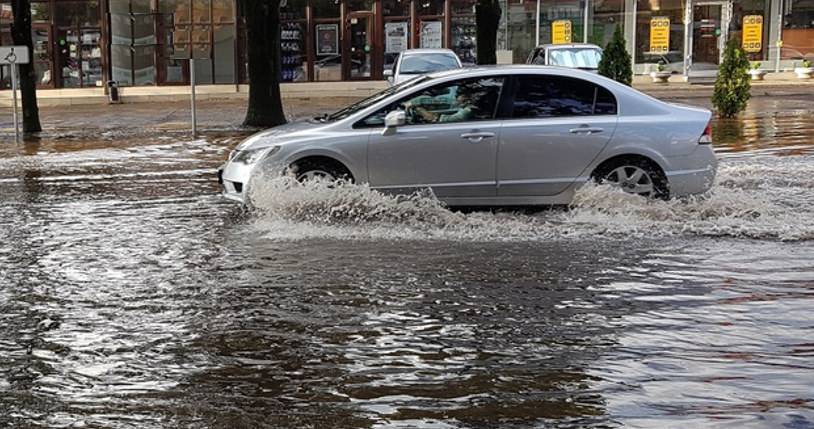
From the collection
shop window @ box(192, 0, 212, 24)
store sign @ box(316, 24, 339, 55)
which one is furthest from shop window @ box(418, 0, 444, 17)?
shop window @ box(192, 0, 212, 24)

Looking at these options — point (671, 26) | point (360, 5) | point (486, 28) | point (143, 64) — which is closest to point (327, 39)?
point (360, 5)

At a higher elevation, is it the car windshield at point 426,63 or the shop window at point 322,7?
the shop window at point 322,7

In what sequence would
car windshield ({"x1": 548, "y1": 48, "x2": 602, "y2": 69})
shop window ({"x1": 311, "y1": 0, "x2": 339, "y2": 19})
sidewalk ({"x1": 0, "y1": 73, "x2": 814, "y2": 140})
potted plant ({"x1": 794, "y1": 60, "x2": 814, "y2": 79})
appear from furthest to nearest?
potted plant ({"x1": 794, "y1": 60, "x2": 814, "y2": 79}) < shop window ({"x1": 311, "y1": 0, "x2": 339, "y2": 19}) < car windshield ({"x1": 548, "y1": 48, "x2": 602, "y2": 69}) < sidewalk ({"x1": 0, "y1": 73, "x2": 814, "y2": 140})

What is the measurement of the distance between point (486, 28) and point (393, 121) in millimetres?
14243

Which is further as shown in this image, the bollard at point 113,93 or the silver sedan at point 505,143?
the bollard at point 113,93

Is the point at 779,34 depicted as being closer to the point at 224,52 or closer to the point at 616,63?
the point at 616,63

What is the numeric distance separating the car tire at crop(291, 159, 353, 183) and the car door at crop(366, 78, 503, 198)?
0.28m

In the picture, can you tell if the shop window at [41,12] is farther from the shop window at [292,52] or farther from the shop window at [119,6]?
the shop window at [292,52]

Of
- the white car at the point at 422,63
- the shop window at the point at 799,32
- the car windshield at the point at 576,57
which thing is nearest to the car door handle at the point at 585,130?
the white car at the point at 422,63

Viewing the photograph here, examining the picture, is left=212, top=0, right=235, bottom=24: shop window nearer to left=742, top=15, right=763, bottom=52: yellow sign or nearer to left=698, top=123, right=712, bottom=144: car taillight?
left=742, top=15, right=763, bottom=52: yellow sign

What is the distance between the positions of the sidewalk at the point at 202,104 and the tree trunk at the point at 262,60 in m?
0.71

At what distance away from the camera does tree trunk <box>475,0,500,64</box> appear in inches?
933

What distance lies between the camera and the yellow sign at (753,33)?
37.2m

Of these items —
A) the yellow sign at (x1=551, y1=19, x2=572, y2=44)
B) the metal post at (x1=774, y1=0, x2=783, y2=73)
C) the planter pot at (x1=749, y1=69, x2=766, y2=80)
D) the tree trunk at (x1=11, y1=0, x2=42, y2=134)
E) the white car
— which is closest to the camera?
the tree trunk at (x1=11, y1=0, x2=42, y2=134)
